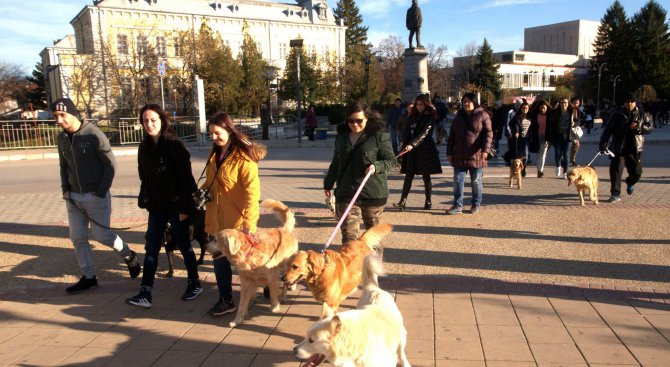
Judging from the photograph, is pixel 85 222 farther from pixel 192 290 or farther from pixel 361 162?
pixel 361 162

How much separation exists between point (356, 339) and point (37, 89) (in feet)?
239

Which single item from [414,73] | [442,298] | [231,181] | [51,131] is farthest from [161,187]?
[414,73]

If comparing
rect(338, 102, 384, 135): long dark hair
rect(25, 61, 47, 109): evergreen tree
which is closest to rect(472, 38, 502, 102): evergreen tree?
rect(25, 61, 47, 109): evergreen tree

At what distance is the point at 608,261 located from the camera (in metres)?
5.57

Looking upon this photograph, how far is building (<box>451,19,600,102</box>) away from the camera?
8519 cm

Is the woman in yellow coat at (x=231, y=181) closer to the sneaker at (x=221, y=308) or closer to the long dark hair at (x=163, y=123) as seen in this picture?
the sneaker at (x=221, y=308)

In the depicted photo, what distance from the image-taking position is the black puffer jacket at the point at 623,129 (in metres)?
8.45

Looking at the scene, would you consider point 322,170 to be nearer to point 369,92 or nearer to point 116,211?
point 116,211

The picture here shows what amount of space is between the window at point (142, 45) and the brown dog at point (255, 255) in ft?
137

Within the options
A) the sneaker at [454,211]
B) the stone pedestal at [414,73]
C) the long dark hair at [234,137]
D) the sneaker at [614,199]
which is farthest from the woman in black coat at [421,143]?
the stone pedestal at [414,73]

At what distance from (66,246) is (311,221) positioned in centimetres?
368

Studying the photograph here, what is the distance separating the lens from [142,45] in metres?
44.9

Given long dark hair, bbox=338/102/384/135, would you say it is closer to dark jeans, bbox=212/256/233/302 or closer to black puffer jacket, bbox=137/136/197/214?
black puffer jacket, bbox=137/136/197/214

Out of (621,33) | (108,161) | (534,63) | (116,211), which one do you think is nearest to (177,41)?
(116,211)
